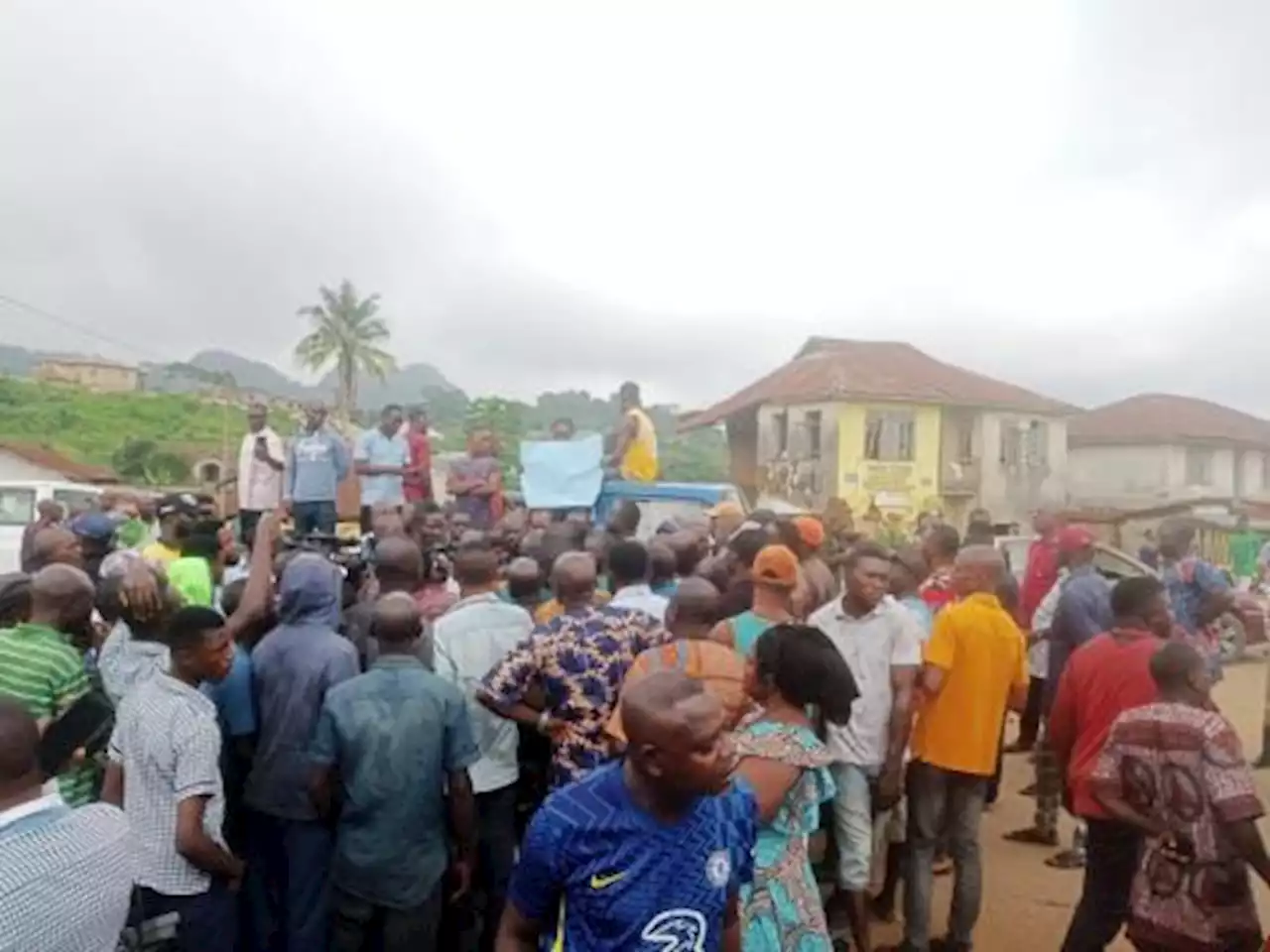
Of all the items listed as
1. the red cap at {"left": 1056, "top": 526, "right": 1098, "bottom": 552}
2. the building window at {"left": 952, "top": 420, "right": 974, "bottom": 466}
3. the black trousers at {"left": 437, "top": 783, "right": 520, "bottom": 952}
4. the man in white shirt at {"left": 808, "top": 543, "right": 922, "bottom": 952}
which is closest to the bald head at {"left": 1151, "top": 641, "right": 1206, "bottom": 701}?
the man in white shirt at {"left": 808, "top": 543, "right": 922, "bottom": 952}

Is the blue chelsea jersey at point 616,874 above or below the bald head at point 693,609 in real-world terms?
below

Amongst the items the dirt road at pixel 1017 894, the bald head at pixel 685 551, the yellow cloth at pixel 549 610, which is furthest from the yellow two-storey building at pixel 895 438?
the yellow cloth at pixel 549 610

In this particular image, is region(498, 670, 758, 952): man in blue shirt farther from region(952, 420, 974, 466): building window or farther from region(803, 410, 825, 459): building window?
region(952, 420, 974, 466): building window

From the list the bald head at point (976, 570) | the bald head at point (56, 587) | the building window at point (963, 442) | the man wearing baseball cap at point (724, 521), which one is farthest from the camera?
the building window at point (963, 442)

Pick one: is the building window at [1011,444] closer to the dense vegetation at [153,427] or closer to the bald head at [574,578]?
the dense vegetation at [153,427]

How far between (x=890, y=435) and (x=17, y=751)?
33702mm

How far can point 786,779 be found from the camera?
3385mm

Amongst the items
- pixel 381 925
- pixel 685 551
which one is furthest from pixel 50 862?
pixel 685 551

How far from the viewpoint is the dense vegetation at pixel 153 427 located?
39625 mm

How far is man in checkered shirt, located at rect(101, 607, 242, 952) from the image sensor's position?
141 inches

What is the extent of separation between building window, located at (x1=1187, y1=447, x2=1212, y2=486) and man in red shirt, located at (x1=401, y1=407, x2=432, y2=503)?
37768 millimetres

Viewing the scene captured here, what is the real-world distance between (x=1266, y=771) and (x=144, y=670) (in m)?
9.56

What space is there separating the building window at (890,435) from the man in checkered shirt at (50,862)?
33.1 metres

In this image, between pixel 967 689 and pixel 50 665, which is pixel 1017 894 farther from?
pixel 50 665
